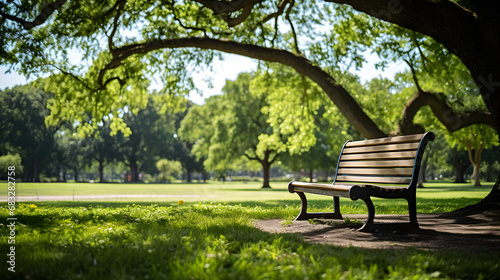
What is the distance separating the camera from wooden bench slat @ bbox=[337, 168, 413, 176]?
5.41 meters

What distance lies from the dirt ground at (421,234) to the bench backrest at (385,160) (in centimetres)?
75

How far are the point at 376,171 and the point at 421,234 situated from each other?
120 cm

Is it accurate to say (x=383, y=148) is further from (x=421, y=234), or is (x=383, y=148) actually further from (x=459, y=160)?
(x=459, y=160)

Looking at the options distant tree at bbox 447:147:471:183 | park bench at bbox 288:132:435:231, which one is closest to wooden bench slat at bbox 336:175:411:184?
park bench at bbox 288:132:435:231

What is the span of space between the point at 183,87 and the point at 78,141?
51.4 meters

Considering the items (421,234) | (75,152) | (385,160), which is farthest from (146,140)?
(421,234)

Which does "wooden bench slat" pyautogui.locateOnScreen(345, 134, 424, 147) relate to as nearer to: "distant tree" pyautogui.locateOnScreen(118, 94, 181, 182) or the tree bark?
the tree bark

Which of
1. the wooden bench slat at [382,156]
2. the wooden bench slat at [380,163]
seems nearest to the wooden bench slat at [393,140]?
the wooden bench slat at [382,156]

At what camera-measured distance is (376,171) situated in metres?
5.99

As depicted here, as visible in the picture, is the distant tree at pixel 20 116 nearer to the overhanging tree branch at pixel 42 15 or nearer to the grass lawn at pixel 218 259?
the overhanging tree branch at pixel 42 15

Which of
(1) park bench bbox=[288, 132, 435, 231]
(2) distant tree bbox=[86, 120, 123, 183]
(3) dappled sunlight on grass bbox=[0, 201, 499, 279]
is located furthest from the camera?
(2) distant tree bbox=[86, 120, 123, 183]

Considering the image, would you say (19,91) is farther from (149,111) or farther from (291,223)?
(149,111)

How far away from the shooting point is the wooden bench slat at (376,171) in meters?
5.41

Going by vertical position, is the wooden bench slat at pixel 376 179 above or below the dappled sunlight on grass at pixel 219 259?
above
